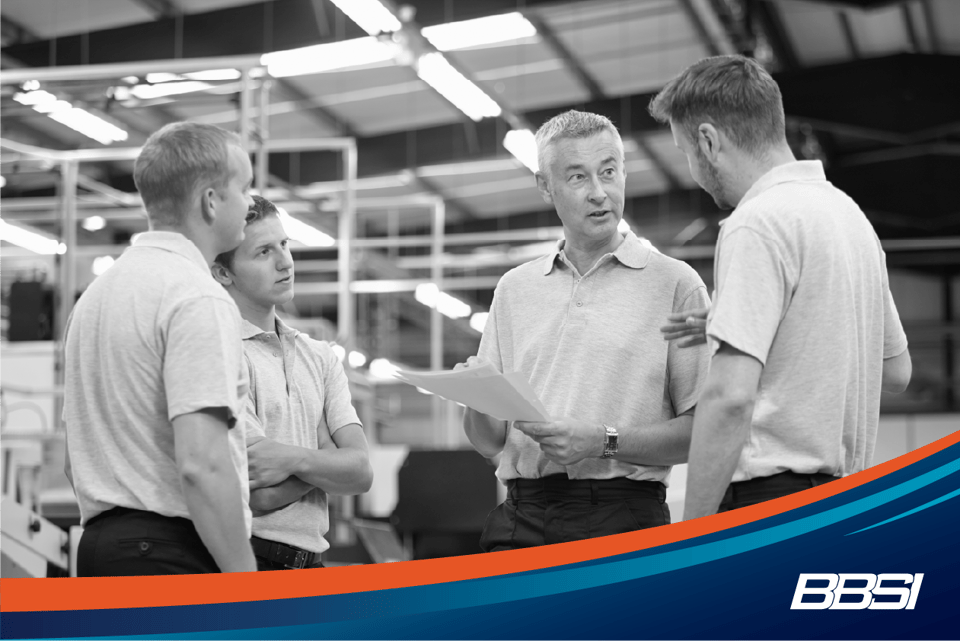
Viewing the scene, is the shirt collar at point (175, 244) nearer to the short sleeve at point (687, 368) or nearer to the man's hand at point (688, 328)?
the man's hand at point (688, 328)

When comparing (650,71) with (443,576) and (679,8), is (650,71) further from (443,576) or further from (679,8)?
(443,576)

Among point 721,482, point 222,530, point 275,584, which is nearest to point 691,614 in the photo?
point 721,482

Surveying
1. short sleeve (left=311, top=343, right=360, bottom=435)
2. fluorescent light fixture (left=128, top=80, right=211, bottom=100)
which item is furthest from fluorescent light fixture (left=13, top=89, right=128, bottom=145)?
short sleeve (left=311, top=343, right=360, bottom=435)

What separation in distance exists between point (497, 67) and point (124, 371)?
1024 centimetres

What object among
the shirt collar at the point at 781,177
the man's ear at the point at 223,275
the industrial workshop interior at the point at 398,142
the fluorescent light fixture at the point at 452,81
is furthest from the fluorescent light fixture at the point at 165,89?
the shirt collar at the point at 781,177

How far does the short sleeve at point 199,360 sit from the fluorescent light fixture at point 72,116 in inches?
178

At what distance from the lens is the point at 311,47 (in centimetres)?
919

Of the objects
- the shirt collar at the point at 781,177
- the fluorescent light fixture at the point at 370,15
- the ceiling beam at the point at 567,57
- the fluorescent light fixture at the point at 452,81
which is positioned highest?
the ceiling beam at the point at 567,57

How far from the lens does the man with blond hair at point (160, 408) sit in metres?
1.67

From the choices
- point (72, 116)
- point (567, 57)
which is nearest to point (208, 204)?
point (72, 116)

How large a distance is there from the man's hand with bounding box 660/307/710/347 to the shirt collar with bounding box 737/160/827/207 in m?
0.21

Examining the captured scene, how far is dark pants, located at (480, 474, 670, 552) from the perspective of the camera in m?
2.07

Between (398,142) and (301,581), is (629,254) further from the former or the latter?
(398,142)

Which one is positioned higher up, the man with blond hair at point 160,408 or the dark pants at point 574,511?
the man with blond hair at point 160,408
